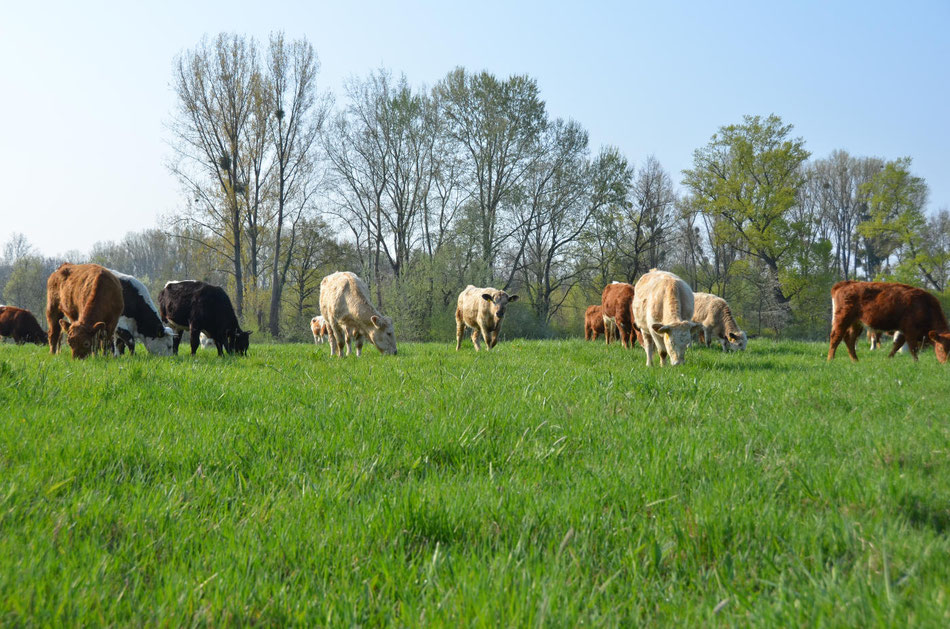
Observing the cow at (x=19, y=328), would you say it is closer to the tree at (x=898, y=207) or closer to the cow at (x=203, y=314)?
the cow at (x=203, y=314)

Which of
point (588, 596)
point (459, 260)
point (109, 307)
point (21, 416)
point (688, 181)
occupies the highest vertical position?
point (688, 181)

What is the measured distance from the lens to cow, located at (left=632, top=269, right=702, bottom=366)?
9.52 metres

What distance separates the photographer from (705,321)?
1866cm

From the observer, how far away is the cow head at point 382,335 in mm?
13289

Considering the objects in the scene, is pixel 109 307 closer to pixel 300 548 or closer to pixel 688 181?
pixel 300 548

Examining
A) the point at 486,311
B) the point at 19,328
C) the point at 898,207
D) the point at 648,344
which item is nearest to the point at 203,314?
the point at 486,311

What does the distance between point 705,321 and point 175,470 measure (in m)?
18.4

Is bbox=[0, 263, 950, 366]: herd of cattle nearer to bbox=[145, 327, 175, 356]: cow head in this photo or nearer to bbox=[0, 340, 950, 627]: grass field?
bbox=[145, 327, 175, 356]: cow head

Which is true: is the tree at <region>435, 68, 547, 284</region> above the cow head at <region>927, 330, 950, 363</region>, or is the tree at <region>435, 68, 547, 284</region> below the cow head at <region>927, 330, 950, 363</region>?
above

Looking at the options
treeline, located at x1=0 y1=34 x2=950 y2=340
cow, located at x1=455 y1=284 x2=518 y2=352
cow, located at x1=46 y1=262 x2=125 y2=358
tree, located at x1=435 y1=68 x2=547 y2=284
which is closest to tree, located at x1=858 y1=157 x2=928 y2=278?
treeline, located at x1=0 y1=34 x2=950 y2=340

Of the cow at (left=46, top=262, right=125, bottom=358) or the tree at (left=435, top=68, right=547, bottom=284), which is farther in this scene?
the tree at (left=435, top=68, right=547, bottom=284)

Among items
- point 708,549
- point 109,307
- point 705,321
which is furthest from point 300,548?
point 705,321

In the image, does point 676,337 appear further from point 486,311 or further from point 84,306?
point 84,306

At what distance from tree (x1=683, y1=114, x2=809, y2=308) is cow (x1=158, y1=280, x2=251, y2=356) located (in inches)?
1398
